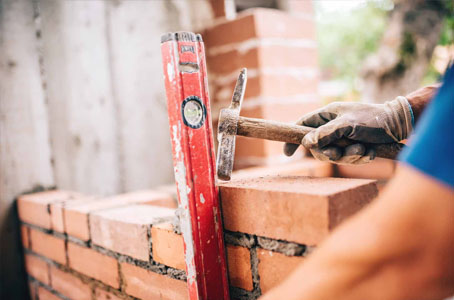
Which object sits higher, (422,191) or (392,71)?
(392,71)

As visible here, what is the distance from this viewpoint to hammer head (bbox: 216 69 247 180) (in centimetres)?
94

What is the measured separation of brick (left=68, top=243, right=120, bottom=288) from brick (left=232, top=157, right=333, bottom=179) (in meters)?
0.67

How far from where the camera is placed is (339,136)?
3.39ft

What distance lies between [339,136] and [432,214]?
60cm

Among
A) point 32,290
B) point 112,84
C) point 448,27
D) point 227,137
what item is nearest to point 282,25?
point 112,84

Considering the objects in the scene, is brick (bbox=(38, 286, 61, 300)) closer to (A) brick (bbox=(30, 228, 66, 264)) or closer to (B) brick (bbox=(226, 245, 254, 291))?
(A) brick (bbox=(30, 228, 66, 264))

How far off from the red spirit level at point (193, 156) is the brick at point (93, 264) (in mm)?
503

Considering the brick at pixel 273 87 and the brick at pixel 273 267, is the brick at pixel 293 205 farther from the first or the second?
the brick at pixel 273 87

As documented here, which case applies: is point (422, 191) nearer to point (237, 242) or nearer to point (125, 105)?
point (237, 242)

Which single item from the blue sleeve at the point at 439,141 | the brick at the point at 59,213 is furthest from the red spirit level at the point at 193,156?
the brick at the point at 59,213

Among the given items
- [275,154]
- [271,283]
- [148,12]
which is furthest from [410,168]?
[148,12]

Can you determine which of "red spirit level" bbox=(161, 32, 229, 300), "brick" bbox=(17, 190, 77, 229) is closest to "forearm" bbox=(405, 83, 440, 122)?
"red spirit level" bbox=(161, 32, 229, 300)

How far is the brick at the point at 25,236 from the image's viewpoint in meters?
1.86

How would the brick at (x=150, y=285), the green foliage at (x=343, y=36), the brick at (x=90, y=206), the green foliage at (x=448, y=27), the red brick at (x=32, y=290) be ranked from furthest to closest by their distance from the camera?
the green foliage at (x=343, y=36) → the green foliage at (x=448, y=27) → the red brick at (x=32, y=290) → the brick at (x=90, y=206) → the brick at (x=150, y=285)
